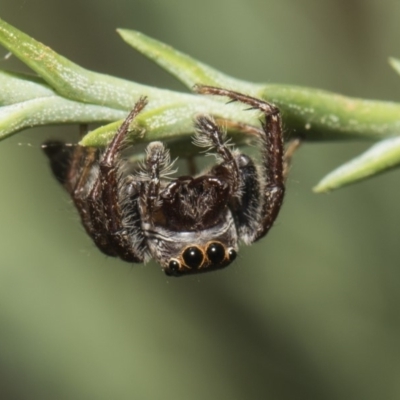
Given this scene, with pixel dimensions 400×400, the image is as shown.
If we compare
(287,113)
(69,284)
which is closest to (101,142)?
(287,113)

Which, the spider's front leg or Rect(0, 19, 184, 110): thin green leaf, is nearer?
Rect(0, 19, 184, 110): thin green leaf

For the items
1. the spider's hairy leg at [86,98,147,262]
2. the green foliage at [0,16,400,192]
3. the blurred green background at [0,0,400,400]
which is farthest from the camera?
the blurred green background at [0,0,400,400]

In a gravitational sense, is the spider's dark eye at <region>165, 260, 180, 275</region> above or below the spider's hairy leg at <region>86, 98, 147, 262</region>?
below

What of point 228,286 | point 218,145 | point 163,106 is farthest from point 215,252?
point 228,286

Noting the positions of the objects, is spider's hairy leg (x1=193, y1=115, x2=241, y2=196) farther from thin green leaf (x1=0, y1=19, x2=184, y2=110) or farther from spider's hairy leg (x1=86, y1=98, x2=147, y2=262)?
spider's hairy leg (x1=86, y1=98, x2=147, y2=262)

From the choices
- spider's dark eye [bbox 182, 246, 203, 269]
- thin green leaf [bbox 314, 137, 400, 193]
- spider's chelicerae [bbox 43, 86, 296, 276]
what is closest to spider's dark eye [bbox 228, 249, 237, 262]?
spider's chelicerae [bbox 43, 86, 296, 276]

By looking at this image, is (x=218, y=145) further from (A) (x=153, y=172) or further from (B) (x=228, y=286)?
(B) (x=228, y=286)

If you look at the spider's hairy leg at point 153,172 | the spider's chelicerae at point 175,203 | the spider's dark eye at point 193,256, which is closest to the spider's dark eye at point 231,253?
the spider's chelicerae at point 175,203
